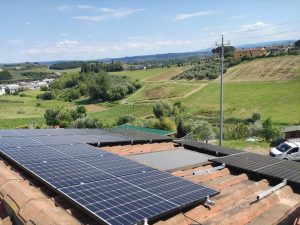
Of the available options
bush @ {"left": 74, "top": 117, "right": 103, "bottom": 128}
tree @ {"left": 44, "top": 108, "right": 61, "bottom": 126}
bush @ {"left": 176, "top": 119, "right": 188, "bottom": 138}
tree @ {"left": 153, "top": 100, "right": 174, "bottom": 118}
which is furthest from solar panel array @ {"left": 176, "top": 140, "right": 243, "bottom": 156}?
tree @ {"left": 44, "top": 108, "right": 61, "bottom": 126}

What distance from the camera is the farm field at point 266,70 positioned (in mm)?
109000

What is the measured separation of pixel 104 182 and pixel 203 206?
3576 mm

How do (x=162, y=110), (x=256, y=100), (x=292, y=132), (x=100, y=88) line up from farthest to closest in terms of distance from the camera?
1. (x=100, y=88)
2. (x=256, y=100)
3. (x=162, y=110)
4. (x=292, y=132)

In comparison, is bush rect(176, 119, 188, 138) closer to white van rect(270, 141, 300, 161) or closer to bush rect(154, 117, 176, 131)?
bush rect(154, 117, 176, 131)

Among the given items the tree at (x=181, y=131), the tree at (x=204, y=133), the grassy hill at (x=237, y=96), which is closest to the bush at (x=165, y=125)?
the tree at (x=181, y=131)

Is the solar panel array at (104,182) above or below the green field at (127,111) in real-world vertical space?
above

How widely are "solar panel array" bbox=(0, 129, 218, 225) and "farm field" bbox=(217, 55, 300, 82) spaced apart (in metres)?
100

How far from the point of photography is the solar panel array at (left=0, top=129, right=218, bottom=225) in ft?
31.9

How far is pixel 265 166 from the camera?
630 inches

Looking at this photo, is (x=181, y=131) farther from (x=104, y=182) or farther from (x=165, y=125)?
(x=104, y=182)

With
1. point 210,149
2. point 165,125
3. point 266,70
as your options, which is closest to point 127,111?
point 266,70

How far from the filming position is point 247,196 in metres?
12.6

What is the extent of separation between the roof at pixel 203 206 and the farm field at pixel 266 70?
3892 inches

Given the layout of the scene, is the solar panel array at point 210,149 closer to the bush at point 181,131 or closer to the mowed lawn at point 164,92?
the bush at point 181,131
